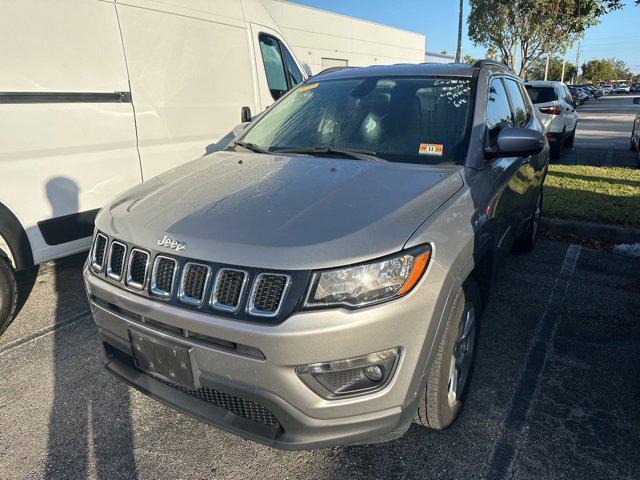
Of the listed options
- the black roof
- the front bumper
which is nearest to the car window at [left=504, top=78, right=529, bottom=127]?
the black roof

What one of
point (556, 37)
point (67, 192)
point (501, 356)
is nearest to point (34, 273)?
point (67, 192)

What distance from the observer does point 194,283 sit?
184 centimetres

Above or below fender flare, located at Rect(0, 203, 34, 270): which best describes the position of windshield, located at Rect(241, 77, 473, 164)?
above

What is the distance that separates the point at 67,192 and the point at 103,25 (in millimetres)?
1335

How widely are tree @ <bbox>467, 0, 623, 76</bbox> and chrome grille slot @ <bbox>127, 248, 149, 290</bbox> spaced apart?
25.8m

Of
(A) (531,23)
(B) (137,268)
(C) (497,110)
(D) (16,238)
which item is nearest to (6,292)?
(D) (16,238)

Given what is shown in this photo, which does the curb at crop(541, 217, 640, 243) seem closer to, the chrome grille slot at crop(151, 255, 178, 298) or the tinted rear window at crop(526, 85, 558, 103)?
the chrome grille slot at crop(151, 255, 178, 298)

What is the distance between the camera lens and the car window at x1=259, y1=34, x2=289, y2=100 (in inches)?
216

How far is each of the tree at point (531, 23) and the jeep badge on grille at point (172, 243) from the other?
25723 millimetres

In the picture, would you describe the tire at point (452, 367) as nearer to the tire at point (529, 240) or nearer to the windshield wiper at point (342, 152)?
the windshield wiper at point (342, 152)

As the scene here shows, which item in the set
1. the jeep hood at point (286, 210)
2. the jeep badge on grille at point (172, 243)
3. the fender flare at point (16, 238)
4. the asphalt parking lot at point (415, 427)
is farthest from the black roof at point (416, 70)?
the fender flare at point (16, 238)

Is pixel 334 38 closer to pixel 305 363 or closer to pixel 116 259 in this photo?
pixel 116 259

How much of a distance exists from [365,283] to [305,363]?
0.36 metres

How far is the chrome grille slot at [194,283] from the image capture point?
5.97 feet
